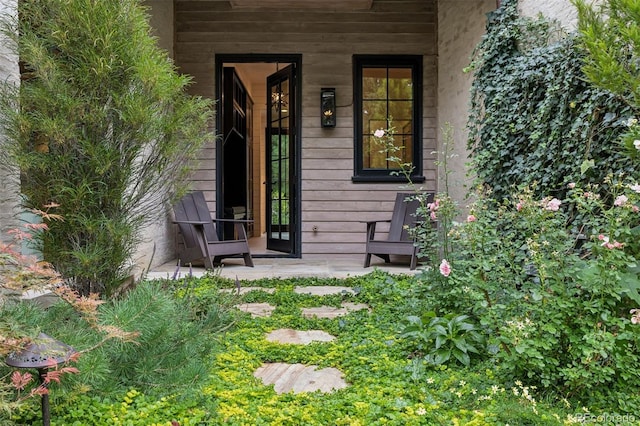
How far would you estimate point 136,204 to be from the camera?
96.1 inches

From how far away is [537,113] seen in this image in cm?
348

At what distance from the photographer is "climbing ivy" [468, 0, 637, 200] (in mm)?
2877

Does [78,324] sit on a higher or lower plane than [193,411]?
higher

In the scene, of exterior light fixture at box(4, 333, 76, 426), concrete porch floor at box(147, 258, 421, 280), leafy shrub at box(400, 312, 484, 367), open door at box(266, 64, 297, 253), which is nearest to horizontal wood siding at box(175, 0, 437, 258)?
open door at box(266, 64, 297, 253)

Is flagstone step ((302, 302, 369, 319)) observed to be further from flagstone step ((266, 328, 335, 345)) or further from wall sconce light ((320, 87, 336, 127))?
wall sconce light ((320, 87, 336, 127))

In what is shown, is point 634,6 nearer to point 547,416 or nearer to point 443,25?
point 547,416

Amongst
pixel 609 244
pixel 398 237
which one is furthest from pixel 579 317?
pixel 398 237

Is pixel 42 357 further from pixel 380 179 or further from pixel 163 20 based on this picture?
pixel 163 20

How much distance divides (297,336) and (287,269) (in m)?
2.17

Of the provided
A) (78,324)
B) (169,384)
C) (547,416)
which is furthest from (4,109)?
(547,416)

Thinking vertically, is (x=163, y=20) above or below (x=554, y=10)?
above

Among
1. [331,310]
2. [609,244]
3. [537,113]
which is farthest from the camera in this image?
[537,113]

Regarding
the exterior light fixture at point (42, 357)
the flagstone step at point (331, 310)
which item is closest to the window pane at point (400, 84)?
the flagstone step at point (331, 310)

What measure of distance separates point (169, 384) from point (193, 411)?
0.52 ft
